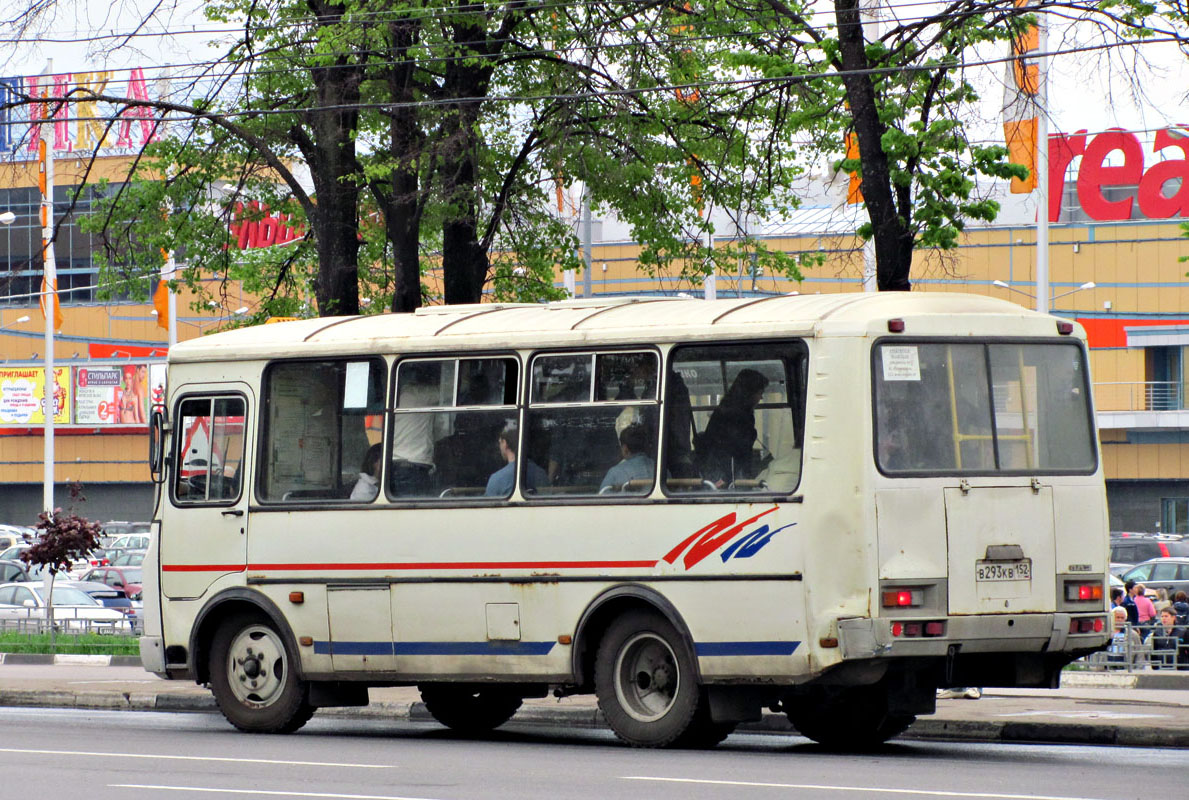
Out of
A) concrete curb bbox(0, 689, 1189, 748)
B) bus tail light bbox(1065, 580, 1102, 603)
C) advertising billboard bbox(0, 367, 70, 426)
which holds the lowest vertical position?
concrete curb bbox(0, 689, 1189, 748)

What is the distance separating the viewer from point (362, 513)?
47.2 ft

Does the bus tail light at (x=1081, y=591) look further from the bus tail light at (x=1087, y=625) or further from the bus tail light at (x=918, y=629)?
the bus tail light at (x=918, y=629)

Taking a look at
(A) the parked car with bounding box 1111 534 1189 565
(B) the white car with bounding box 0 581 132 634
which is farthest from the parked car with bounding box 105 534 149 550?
(A) the parked car with bounding box 1111 534 1189 565

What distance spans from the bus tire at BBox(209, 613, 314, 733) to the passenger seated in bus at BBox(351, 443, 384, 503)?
4.56 feet

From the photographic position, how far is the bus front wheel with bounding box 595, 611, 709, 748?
42.9 ft

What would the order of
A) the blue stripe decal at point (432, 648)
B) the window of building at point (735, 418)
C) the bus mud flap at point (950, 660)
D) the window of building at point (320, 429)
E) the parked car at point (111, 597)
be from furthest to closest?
the parked car at point (111, 597) < the window of building at point (320, 429) < the blue stripe decal at point (432, 648) < the window of building at point (735, 418) < the bus mud flap at point (950, 660)

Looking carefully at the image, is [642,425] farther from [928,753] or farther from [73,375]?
[73,375]

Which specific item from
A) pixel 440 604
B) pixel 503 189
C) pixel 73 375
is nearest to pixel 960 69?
pixel 503 189

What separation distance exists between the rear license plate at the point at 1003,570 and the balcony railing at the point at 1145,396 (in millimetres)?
51175

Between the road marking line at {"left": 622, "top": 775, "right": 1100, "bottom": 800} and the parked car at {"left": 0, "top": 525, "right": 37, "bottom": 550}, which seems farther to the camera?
the parked car at {"left": 0, "top": 525, "right": 37, "bottom": 550}

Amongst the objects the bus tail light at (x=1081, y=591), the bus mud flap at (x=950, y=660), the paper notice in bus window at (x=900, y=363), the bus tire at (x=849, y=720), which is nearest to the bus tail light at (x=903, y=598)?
the bus mud flap at (x=950, y=660)

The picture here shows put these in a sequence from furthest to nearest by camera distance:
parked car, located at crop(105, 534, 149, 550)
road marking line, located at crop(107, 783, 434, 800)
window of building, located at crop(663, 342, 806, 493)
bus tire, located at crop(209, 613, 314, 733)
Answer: parked car, located at crop(105, 534, 149, 550), bus tire, located at crop(209, 613, 314, 733), window of building, located at crop(663, 342, 806, 493), road marking line, located at crop(107, 783, 434, 800)

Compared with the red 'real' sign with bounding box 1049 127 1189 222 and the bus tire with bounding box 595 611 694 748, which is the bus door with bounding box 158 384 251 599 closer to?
the bus tire with bounding box 595 611 694 748

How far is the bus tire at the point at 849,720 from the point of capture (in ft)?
45.0
